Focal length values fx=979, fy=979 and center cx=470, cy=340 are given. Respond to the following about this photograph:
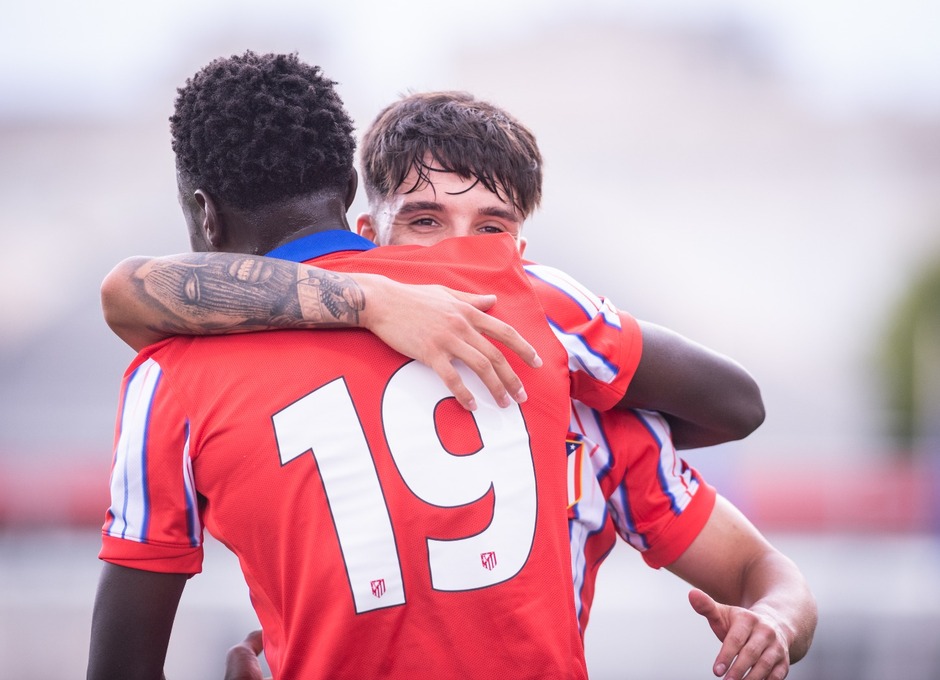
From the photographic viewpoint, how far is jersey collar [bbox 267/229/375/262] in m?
1.95

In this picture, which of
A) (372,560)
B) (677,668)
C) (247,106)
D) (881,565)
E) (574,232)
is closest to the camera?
(372,560)

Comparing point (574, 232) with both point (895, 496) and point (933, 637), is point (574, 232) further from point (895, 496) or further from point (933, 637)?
point (933, 637)

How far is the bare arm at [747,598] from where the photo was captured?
1.80 metres

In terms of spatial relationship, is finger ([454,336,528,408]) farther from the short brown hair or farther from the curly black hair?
the short brown hair

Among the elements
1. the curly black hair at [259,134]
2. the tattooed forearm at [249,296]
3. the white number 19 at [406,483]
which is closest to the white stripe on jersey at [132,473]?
the tattooed forearm at [249,296]

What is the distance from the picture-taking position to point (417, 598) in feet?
5.64

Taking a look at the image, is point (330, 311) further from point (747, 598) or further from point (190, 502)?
point (747, 598)

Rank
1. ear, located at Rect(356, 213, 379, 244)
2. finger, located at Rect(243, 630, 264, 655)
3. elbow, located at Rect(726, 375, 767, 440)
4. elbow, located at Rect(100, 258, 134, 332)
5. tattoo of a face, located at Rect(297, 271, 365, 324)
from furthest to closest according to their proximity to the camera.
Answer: ear, located at Rect(356, 213, 379, 244) → finger, located at Rect(243, 630, 264, 655) → elbow, located at Rect(726, 375, 767, 440) → elbow, located at Rect(100, 258, 134, 332) → tattoo of a face, located at Rect(297, 271, 365, 324)

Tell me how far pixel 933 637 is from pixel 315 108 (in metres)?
9.77

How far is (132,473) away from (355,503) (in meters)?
0.43

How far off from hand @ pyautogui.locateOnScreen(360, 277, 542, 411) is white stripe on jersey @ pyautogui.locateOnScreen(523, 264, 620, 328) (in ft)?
0.72

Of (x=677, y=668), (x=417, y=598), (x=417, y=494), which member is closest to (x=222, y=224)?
(x=417, y=494)

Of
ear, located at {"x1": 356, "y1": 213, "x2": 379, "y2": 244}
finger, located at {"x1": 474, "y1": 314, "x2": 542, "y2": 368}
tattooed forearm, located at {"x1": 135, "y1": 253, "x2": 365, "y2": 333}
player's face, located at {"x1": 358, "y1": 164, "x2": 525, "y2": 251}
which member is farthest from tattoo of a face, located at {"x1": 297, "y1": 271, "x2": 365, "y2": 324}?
ear, located at {"x1": 356, "y1": 213, "x2": 379, "y2": 244}

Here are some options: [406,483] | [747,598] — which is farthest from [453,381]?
[747,598]
